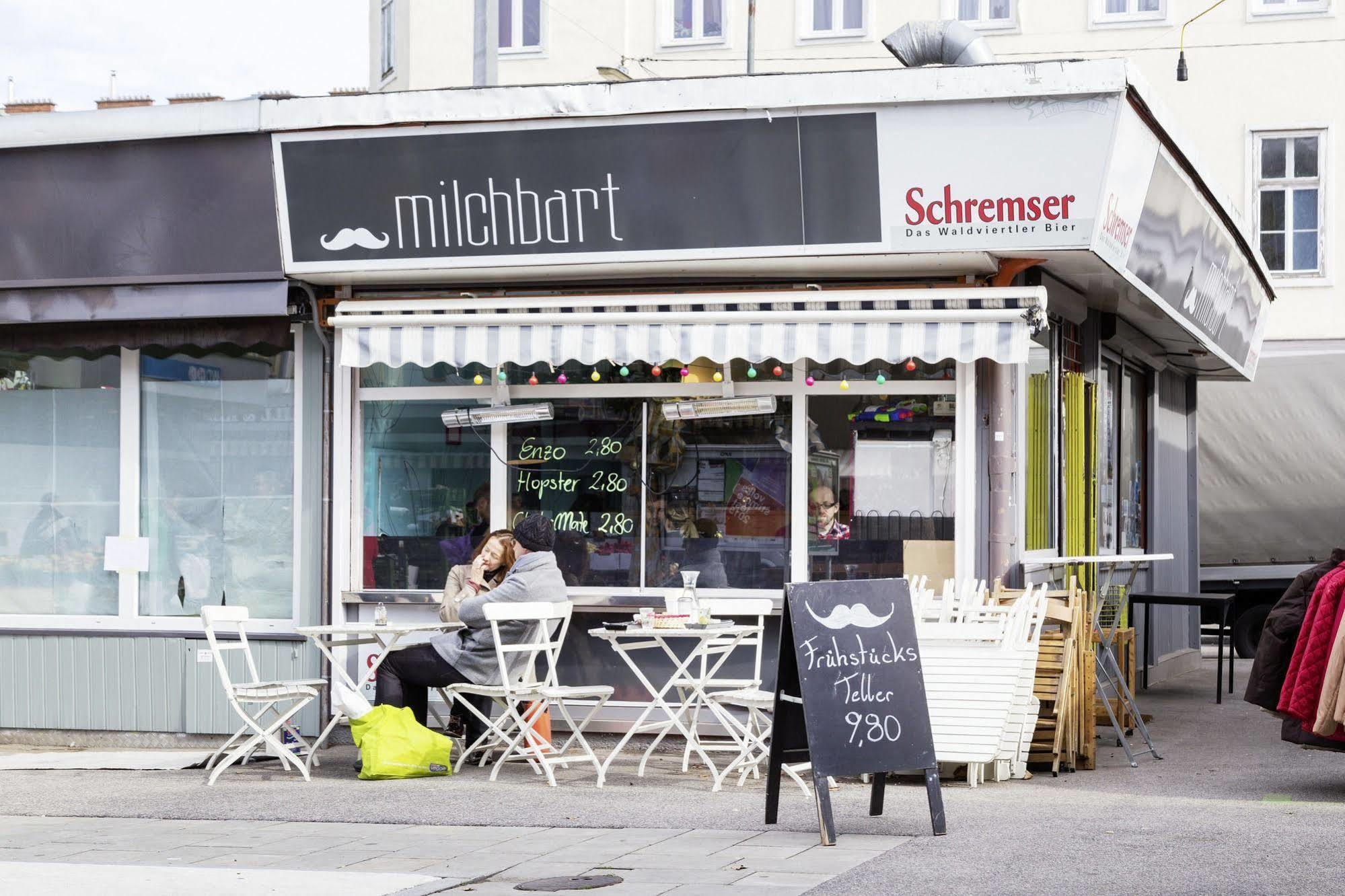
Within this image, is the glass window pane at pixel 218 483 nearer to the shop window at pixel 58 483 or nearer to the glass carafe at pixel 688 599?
the shop window at pixel 58 483

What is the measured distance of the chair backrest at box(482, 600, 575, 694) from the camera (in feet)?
27.2

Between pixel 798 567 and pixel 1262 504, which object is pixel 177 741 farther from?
pixel 1262 504

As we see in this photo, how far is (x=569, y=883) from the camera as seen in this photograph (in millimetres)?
5746

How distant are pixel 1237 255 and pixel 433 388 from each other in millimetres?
6260

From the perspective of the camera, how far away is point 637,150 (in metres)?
9.27

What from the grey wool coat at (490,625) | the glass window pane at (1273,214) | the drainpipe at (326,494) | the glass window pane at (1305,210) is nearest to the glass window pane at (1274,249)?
the glass window pane at (1273,214)

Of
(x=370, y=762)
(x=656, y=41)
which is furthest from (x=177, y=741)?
(x=656, y=41)

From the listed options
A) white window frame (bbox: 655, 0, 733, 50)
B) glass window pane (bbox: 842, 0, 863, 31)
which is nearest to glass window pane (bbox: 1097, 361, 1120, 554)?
glass window pane (bbox: 842, 0, 863, 31)

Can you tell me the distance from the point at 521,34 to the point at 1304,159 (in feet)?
33.3

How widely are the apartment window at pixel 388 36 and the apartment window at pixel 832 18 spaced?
18.5 feet

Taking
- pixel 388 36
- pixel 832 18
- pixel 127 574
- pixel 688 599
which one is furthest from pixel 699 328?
pixel 388 36

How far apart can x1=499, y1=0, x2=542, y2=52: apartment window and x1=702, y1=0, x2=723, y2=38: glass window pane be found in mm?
2211

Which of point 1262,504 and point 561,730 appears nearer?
point 561,730

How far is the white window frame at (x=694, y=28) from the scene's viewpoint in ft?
73.0
